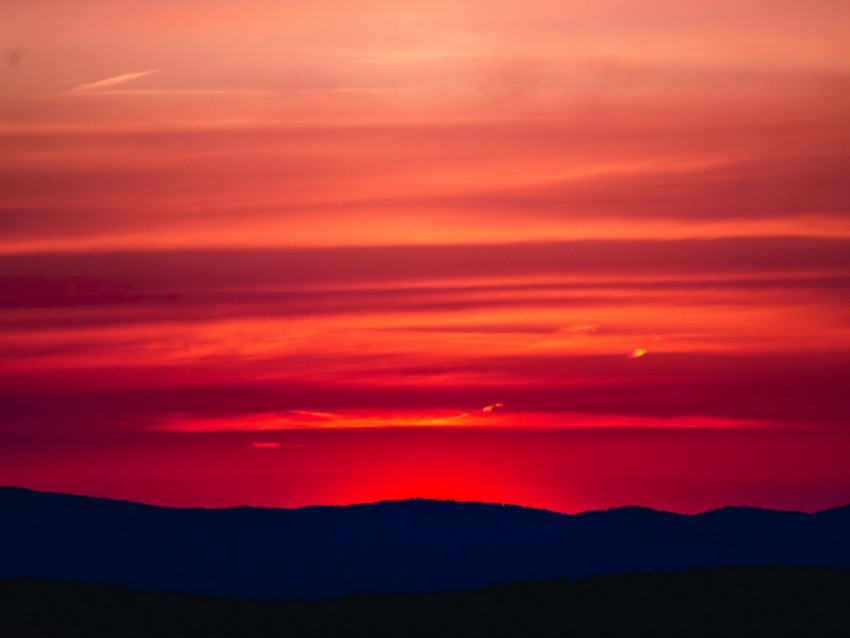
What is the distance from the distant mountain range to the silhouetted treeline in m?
24.9

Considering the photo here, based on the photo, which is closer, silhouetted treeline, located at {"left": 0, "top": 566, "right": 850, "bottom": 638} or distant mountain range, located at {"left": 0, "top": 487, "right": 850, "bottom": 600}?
silhouetted treeline, located at {"left": 0, "top": 566, "right": 850, "bottom": 638}

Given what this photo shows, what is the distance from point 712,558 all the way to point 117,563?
27.2 meters

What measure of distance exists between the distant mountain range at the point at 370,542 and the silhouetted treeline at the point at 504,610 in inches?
982

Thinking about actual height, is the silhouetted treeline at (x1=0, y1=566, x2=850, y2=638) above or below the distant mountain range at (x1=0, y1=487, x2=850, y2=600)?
below

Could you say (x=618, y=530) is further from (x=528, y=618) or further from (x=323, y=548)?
(x=528, y=618)

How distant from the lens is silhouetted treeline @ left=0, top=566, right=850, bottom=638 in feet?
128

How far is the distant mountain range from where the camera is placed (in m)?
75.2

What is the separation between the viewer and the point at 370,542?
281ft

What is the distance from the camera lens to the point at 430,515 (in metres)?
89.6

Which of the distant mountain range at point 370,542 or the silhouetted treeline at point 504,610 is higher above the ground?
the distant mountain range at point 370,542

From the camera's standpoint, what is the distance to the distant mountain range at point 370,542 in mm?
75188

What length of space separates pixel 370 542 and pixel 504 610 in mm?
44943

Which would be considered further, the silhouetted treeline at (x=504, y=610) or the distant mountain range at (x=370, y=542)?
the distant mountain range at (x=370, y=542)

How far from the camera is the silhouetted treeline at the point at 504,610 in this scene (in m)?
39.1
